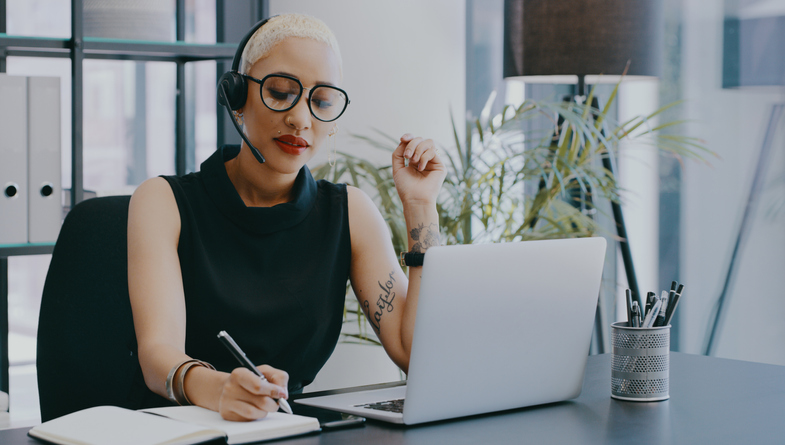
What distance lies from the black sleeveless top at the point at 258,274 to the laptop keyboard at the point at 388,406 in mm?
394

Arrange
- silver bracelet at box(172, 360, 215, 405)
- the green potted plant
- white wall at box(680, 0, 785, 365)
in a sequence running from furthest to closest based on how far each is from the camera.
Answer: white wall at box(680, 0, 785, 365), the green potted plant, silver bracelet at box(172, 360, 215, 405)

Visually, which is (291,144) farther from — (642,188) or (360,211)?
(642,188)

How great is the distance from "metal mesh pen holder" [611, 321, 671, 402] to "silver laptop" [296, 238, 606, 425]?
0.05 meters

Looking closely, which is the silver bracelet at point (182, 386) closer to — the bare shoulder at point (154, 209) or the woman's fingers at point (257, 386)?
the woman's fingers at point (257, 386)

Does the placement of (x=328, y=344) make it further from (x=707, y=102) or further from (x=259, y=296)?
(x=707, y=102)

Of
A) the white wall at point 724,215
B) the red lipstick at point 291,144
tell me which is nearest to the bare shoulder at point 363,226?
the red lipstick at point 291,144

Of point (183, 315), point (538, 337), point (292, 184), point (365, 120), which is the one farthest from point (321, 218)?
point (365, 120)

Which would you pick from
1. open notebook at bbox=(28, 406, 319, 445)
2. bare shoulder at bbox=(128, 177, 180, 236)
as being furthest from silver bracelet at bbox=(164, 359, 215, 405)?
bare shoulder at bbox=(128, 177, 180, 236)

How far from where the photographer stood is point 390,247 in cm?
151

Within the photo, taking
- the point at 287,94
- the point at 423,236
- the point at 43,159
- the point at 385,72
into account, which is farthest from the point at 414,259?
the point at 385,72

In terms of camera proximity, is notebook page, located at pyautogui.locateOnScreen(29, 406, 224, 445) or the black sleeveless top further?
the black sleeveless top

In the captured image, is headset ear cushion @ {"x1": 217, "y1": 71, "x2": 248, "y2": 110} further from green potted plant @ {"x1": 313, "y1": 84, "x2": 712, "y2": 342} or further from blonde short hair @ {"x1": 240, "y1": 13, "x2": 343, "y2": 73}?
green potted plant @ {"x1": 313, "y1": 84, "x2": 712, "y2": 342}

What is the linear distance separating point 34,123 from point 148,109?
0.53 m

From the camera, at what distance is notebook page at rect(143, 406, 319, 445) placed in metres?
0.82
